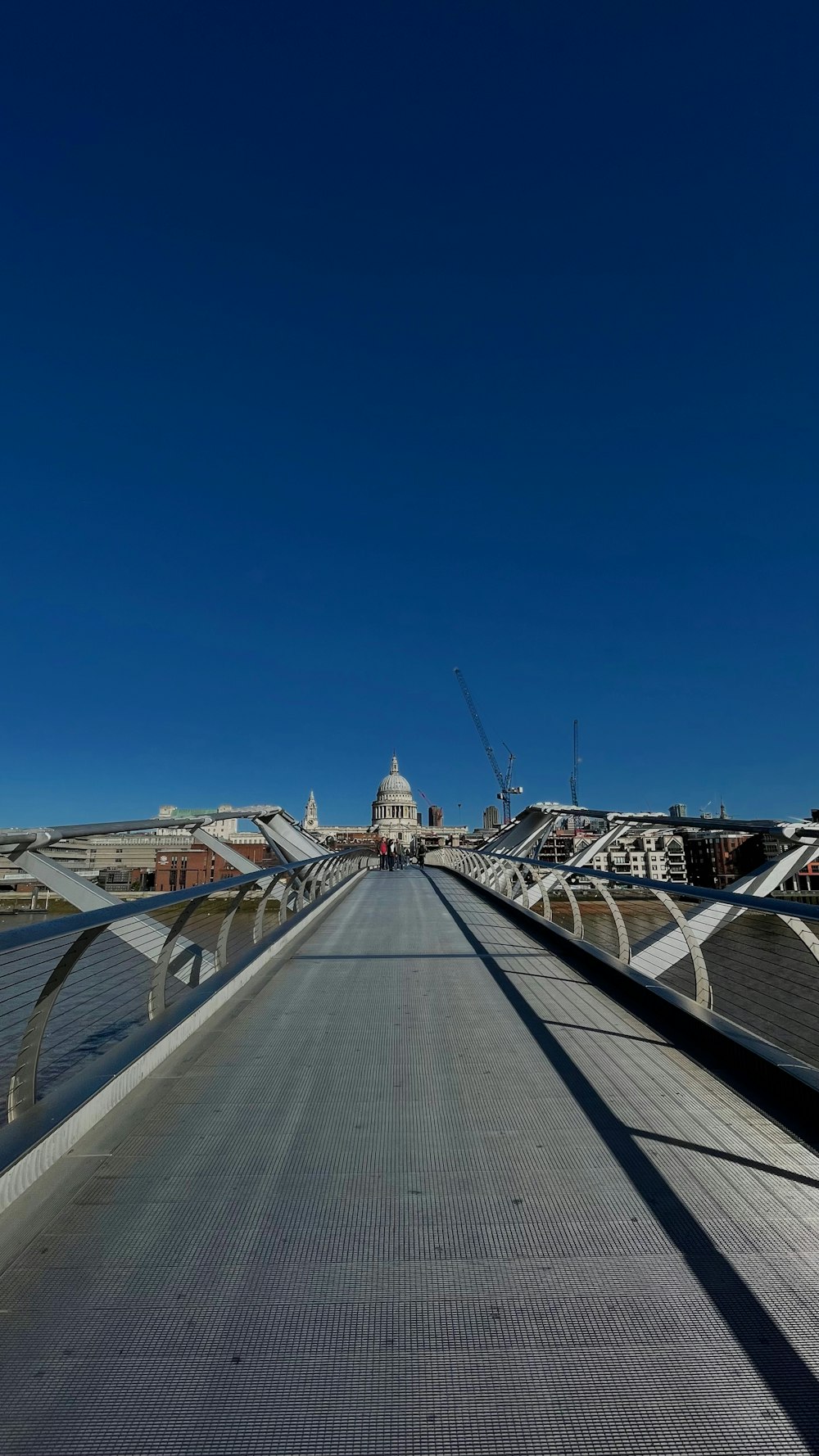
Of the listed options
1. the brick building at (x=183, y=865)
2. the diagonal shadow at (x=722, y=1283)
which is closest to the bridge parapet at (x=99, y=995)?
the diagonal shadow at (x=722, y=1283)

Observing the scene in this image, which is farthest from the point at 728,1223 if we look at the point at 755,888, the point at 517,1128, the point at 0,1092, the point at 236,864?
the point at 236,864

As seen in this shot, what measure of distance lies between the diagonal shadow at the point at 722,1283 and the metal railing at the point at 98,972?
2.28 m

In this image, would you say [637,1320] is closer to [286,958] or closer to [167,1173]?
[167,1173]

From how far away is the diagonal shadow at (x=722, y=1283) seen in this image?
1.81 meters

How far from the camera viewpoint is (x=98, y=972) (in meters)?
4.08

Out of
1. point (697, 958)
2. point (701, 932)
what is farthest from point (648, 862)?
point (697, 958)

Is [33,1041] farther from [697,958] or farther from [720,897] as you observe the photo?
[697,958]

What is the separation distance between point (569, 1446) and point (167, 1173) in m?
1.79

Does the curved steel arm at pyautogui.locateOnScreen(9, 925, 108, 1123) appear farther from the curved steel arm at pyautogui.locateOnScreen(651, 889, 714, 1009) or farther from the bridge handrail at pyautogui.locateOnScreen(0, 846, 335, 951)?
the curved steel arm at pyautogui.locateOnScreen(651, 889, 714, 1009)

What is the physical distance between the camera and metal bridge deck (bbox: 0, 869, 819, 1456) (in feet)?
5.73

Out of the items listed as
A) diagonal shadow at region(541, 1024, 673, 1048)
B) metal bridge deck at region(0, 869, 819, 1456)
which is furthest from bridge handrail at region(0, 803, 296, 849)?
diagonal shadow at region(541, 1024, 673, 1048)

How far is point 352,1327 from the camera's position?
6.71 ft

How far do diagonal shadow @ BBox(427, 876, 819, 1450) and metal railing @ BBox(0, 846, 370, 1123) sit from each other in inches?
89.9

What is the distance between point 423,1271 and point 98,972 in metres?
2.49
